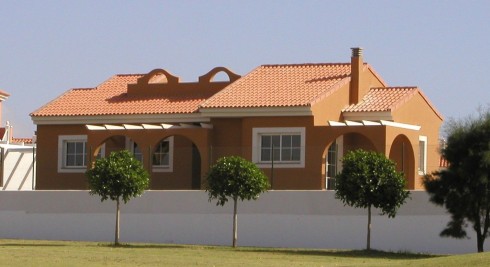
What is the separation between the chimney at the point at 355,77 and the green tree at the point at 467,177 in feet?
36.7

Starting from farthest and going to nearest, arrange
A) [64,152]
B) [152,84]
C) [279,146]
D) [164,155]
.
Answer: [152,84], [64,152], [164,155], [279,146]

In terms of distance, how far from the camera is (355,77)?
152ft

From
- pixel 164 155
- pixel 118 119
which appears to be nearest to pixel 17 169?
pixel 118 119

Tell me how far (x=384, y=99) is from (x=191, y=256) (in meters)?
16.0

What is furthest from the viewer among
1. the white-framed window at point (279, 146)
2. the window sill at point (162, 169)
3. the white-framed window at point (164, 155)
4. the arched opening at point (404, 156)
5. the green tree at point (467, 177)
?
the white-framed window at point (164, 155)

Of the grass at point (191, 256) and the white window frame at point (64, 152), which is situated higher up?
the white window frame at point (64, 152)

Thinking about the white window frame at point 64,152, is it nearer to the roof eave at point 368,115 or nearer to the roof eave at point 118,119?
the roof eave at point 118,119

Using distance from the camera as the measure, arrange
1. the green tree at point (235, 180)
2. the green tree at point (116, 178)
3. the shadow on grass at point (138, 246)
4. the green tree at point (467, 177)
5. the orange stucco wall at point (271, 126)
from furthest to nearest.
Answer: the orange stucco wall at point (271, 126) → the green tree at point (116, 178) → the green tree at point (235, 180) → the shadow on grass at point (138, 246) → the green tree at point (467, 177)

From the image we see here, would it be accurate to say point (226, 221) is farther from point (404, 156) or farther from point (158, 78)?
point (158, 78)

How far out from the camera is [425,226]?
36656mm

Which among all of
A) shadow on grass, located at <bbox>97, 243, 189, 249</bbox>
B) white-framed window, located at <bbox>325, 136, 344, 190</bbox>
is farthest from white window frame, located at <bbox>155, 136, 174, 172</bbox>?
shadow on grass, located at <bbox>97, 243, 189, 249</bbox>

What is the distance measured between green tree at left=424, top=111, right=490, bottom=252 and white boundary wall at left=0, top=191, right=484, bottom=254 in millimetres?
1218

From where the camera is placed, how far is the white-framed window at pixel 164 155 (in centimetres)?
4572

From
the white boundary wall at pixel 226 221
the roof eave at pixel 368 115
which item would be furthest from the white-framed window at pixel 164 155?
the roof eave at pixel 368 115
